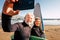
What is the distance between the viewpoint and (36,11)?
8.53 ft

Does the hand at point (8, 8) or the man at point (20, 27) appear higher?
the hand at point (8, 8)

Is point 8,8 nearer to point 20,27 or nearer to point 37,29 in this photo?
point 20,27

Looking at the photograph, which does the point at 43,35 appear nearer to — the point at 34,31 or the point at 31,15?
the point at 34,31

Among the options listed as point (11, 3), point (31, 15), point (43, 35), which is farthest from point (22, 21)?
point (11, 3)

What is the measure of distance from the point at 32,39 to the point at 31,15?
31 centimetres

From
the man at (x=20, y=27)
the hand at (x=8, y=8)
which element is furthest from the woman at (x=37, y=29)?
the hand at (x=8, y=8)

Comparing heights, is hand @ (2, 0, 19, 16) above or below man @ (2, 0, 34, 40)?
above

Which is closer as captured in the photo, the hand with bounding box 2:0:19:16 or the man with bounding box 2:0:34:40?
the hand with bounding box 2:0:19:16

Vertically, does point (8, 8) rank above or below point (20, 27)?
above

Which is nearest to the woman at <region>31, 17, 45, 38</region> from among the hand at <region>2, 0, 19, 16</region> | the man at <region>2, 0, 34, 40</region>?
the man at <region>2, 0, 34, 40</region>

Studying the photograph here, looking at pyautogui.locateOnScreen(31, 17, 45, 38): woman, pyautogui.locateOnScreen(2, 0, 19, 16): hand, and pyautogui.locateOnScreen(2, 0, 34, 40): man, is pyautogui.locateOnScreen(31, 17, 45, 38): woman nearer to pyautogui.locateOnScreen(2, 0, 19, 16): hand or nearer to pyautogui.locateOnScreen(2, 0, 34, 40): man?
pyautogui.locateOnScreen(2, 0, 34, 40): man

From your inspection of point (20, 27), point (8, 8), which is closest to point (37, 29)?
point (20, 27)

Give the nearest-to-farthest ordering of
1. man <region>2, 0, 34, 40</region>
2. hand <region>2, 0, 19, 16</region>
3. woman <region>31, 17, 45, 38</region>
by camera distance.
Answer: hand <region>2, 0, 19, 16</region> → man <region>2, 0, 34, 40</region> → woman <region>31, 17, 45, 38</region>

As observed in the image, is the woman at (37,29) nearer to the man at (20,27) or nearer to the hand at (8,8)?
the man at (20,27)
